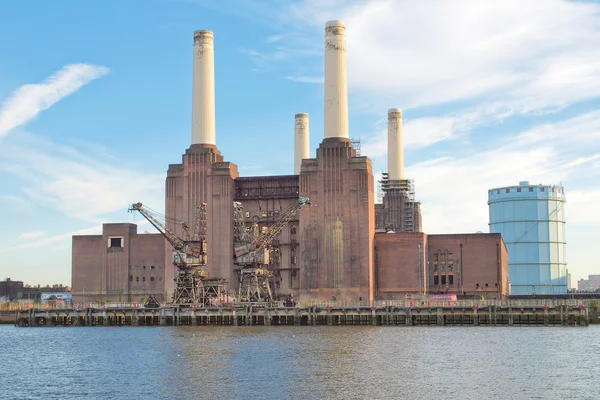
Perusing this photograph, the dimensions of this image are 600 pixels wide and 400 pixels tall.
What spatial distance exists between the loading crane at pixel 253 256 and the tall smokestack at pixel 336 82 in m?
12.2

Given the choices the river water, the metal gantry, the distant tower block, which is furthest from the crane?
the distant tower block

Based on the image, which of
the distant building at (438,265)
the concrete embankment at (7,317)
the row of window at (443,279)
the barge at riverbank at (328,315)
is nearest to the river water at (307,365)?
the barge at riverbank at (328,315)

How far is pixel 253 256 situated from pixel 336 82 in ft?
97.0

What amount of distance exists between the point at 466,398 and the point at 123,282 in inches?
4076

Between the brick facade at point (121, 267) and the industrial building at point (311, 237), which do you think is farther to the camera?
the brick facade at point (121, 267)

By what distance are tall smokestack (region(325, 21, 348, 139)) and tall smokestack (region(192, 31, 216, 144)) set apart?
1855cm

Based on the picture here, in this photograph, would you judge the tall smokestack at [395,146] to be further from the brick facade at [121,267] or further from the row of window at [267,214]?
the brick facade at [121,267]

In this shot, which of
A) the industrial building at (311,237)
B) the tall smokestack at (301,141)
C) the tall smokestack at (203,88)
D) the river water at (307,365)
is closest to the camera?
the river water at (307,365)

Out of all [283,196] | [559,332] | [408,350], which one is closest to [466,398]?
[408,350]

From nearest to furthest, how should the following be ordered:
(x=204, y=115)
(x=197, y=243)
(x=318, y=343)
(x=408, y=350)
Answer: (x=408, y=350)
(x=318, y=343)
(x=197, y=243)
(x=204, y=115)

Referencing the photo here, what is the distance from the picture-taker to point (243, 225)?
136 meters

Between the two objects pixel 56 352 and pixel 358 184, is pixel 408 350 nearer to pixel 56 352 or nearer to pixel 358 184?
pixel 56 352

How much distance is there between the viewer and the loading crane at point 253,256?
5202 inches

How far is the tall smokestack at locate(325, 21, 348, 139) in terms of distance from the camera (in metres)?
138
